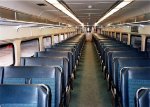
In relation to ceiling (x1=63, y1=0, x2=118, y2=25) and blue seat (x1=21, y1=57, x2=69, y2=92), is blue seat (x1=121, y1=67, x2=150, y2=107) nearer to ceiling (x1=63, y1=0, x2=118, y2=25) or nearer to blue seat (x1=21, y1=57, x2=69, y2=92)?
blue seat (x1=21, y1=57, x2=69, y2=92)

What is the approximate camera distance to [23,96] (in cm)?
243

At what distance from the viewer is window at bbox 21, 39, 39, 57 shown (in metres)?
5.75

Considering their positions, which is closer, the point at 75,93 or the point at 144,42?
the point at 75,93

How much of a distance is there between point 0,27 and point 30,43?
99.9 inches

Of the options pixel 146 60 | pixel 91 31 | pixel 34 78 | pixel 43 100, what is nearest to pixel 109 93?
pixel 146 60

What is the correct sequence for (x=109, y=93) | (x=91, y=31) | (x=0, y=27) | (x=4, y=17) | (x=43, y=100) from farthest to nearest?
1. (x=91, y=31)
2. (x=109, y=93)
3. (x=0, y=27)
4. (x=4, y=17)
5. (x=43, y=100)

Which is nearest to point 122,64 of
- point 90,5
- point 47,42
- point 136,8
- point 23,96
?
point 23,96

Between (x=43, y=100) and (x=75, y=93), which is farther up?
(x=43, y=100)

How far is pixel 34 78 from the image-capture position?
3529 mm

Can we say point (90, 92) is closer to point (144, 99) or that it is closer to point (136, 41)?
point (144, 99)

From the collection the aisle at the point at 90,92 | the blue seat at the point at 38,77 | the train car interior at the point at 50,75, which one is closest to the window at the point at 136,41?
the train car interior at the point at 50,75

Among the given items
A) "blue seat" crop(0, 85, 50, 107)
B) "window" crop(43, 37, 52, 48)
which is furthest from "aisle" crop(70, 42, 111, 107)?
"blue seat" crop(0, 85, 50, 107)

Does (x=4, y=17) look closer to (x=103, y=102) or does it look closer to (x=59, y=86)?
(x=59, y=86)

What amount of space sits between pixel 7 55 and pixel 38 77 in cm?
132
